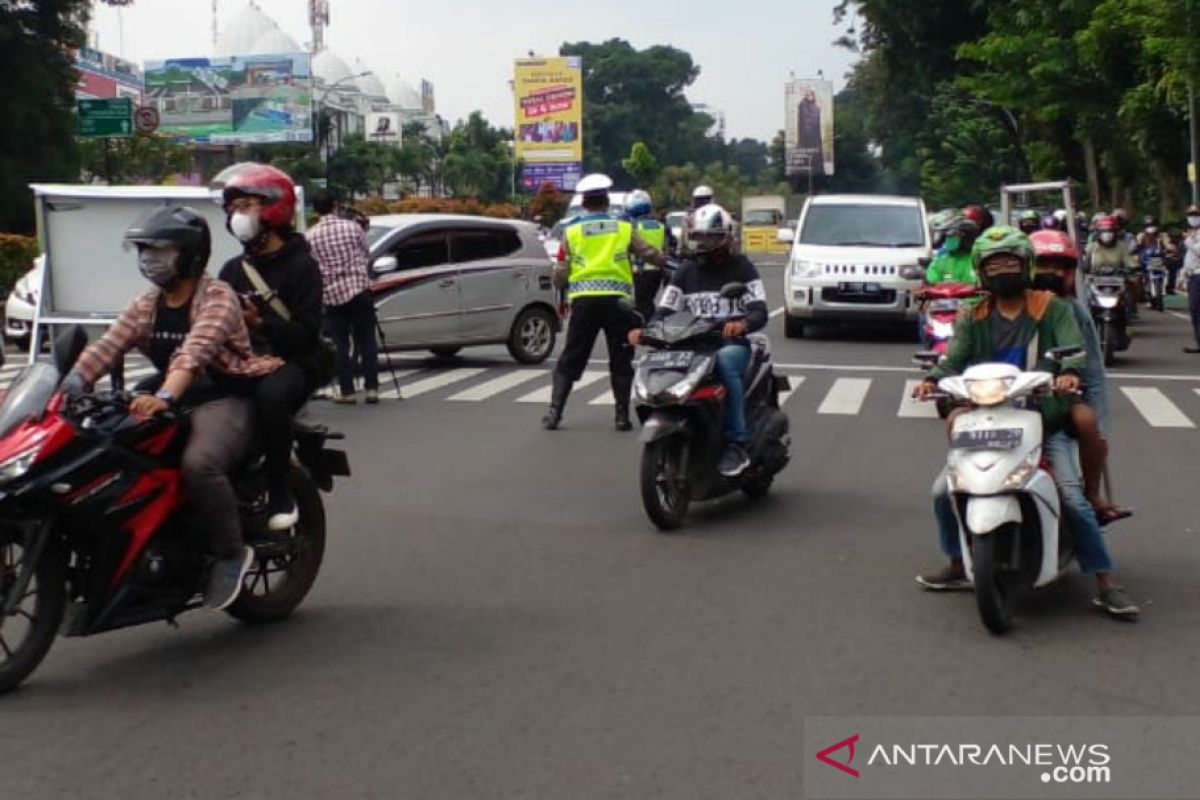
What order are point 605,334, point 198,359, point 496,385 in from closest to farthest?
point 198,359 → point 605,334 → point 496,385

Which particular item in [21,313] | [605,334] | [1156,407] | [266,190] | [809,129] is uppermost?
[809,129]

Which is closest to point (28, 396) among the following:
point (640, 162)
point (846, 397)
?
point (846, 397)

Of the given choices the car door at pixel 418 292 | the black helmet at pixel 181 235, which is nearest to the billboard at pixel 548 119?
the car door at pixel 418 292

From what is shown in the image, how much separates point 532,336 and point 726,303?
968 cm

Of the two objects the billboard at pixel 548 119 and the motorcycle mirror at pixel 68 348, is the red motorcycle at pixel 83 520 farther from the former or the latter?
the billboard at pixel 548 119

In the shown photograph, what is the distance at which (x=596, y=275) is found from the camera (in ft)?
42.5

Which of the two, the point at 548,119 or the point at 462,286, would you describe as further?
the point at 548,119

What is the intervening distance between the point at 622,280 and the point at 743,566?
5.13m

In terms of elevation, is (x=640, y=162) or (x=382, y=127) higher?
(x=382, y=127)

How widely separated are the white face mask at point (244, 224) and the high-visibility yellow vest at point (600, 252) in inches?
244

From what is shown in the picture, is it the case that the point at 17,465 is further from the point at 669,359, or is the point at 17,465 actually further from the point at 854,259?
the point at 854,259

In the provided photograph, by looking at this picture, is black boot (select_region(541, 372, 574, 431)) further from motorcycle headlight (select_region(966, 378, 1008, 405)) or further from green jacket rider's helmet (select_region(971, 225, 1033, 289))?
motorcycle headlight (select_region(966, 378, 1008, 405))

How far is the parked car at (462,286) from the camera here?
17.8m

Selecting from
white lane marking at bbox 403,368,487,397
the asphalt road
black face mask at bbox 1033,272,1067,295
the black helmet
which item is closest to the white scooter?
the asphalt road
